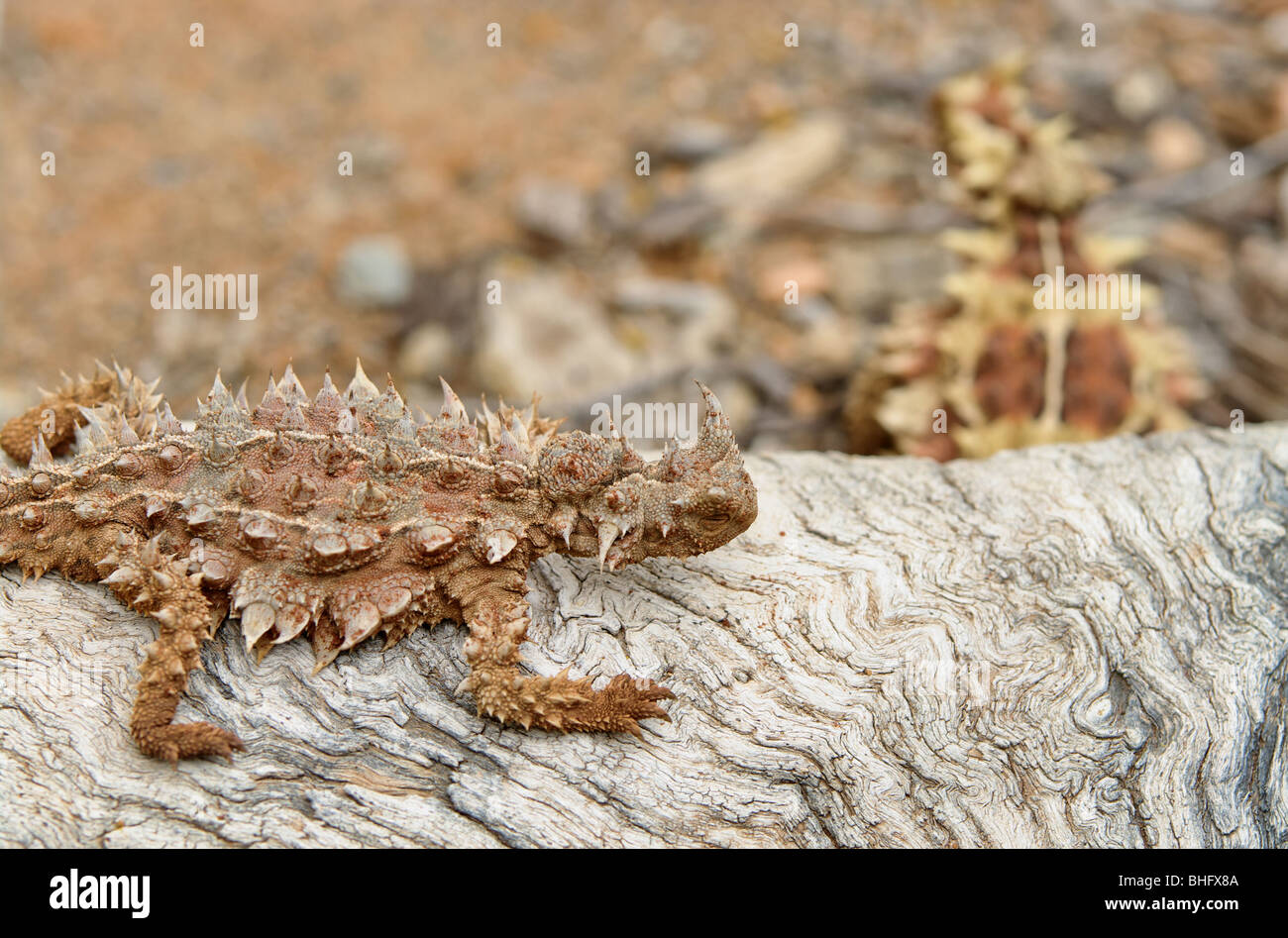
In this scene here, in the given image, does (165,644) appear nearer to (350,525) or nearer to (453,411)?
(350,525)

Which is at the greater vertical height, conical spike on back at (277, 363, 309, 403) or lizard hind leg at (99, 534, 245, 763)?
conical spike on back at (277, 363, 309, 403)

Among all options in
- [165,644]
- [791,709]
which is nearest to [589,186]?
[791,709]

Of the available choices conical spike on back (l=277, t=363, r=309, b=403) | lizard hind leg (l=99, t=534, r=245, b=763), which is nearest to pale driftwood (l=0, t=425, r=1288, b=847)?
lizard hind leg (l=99, t=534, r=245, b=763)

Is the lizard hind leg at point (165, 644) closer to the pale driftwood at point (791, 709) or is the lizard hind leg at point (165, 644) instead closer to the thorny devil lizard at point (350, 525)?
the thorny devil lizard at point (350, 525)

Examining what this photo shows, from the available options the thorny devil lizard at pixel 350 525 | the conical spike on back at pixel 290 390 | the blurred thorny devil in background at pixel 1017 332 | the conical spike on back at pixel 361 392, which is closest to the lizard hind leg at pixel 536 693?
the thorny devil lizard at pixel 350 525

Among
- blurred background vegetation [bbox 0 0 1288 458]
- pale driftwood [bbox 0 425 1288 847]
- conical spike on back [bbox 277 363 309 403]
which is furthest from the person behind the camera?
blurred background vegetation [bbox 0 0 1288 458]

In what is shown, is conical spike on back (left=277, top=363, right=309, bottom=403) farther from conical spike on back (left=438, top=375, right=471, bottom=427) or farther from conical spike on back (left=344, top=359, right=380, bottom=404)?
conical spike on back (left=438, top=375, right=471, bottom=427)
